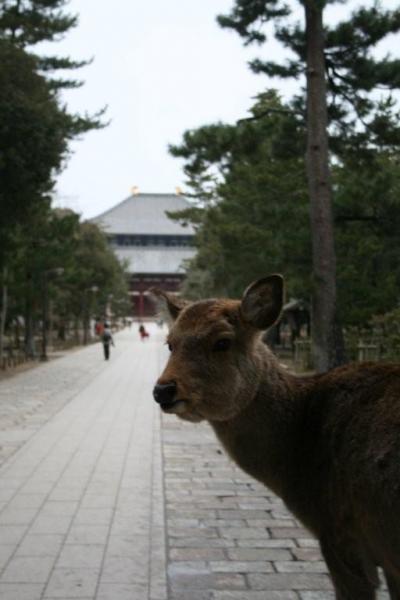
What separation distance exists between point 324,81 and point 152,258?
86.1 meters

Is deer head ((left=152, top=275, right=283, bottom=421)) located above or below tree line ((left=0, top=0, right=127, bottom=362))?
below

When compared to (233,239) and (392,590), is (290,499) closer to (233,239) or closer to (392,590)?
(392,590)

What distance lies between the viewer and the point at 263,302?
3.57 meters

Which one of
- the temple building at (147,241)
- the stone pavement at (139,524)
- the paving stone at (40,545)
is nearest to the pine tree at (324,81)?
the stone pavement at (139,524)

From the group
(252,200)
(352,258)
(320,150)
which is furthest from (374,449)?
(252,200)

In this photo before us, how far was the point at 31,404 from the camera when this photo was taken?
16375 mm

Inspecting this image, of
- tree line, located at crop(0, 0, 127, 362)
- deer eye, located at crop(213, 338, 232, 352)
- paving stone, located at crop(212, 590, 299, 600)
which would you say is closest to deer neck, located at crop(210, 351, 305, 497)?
deer eye, located at crop(213, 338, 232, 352)

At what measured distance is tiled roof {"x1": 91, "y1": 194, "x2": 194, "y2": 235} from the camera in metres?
99.6

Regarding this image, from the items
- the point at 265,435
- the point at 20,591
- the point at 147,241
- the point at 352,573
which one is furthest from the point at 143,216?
the point at 352,573

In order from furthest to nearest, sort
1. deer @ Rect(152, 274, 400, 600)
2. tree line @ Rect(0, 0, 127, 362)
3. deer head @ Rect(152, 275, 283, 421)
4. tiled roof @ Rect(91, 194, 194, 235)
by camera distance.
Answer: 1. tiled roof @ Rect(91, 194, 194, 235)
2. tree line @ Rect(0, 0, 127, 362)
3. deer head @ Rect(152, 275, 283, 421)
4. deer @ Rect(152, 274, 400, 600)

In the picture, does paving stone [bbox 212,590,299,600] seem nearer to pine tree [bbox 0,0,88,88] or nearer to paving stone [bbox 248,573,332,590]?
paving stone [bbox 248,573,332,590]

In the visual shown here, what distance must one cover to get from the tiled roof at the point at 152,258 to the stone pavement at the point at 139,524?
3334 inches

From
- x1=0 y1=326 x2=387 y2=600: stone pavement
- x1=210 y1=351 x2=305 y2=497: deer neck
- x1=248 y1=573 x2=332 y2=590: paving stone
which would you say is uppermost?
x1=210 y1=351 x2=305 y2=497: deer neck

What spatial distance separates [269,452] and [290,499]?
258mm
